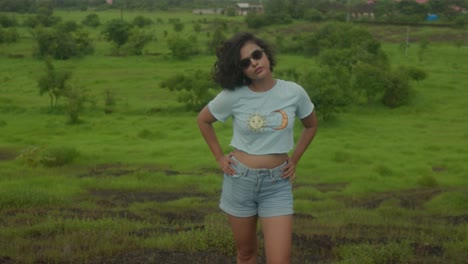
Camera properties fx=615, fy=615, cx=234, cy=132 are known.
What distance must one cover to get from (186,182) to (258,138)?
11.8 metres

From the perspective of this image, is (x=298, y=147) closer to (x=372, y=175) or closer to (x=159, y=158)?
(x=372, y=175)

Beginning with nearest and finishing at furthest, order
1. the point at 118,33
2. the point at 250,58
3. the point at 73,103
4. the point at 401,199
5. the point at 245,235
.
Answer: the point at 250,58
the point at 245,235
the point at 401,199
the point at 73,103
the point at 118,33

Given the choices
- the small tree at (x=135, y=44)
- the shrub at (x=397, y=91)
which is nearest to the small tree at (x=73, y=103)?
the shrub at (x=397, y=91)

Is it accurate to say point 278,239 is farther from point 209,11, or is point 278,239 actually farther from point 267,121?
point 209,11

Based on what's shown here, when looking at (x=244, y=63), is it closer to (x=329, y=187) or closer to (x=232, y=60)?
(x=232, y=60)

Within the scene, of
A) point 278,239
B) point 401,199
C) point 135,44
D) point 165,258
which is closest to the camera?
point 278,239

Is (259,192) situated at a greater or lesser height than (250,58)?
lesser

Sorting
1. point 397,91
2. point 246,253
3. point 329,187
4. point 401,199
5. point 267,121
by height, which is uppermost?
point 267,121

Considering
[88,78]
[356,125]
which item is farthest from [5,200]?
[88,78]

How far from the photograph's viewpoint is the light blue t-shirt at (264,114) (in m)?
4.11

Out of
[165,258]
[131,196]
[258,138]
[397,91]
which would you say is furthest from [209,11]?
[258,138]

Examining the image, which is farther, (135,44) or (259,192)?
(135,44)

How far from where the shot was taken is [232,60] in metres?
4.25

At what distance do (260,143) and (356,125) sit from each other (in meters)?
24.2
